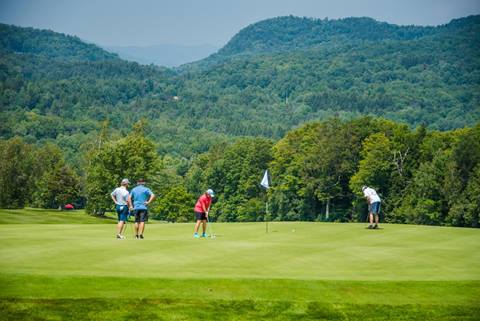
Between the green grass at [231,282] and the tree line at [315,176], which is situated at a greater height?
the tree line at [315,176]

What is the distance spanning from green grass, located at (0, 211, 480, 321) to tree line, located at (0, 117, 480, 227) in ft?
204

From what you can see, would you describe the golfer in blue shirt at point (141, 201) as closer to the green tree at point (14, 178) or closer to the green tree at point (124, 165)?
the green tree at point (124, 165)

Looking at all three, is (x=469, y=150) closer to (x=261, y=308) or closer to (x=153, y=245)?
(x=153, y=245)

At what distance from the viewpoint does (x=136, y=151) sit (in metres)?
94.6

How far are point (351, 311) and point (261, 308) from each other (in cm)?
208

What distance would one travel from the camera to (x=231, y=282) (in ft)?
61.0

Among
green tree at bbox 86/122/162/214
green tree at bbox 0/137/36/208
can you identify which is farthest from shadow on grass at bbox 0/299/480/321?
green tree at bbox 0/137/36/208

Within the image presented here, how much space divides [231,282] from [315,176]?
8816 centimetres

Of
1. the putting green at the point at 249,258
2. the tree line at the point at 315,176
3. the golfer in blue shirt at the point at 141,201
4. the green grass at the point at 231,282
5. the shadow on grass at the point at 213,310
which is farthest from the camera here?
the tree line at the point at 315,176

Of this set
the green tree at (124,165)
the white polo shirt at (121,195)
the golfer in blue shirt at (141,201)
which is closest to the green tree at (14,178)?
the green tree at (124,165)

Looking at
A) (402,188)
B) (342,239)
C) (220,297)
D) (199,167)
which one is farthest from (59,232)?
(199,167)

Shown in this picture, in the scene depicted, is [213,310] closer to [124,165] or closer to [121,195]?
[121,195]

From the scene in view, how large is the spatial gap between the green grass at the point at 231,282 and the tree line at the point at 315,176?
62224 mm

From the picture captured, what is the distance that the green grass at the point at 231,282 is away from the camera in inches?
664
